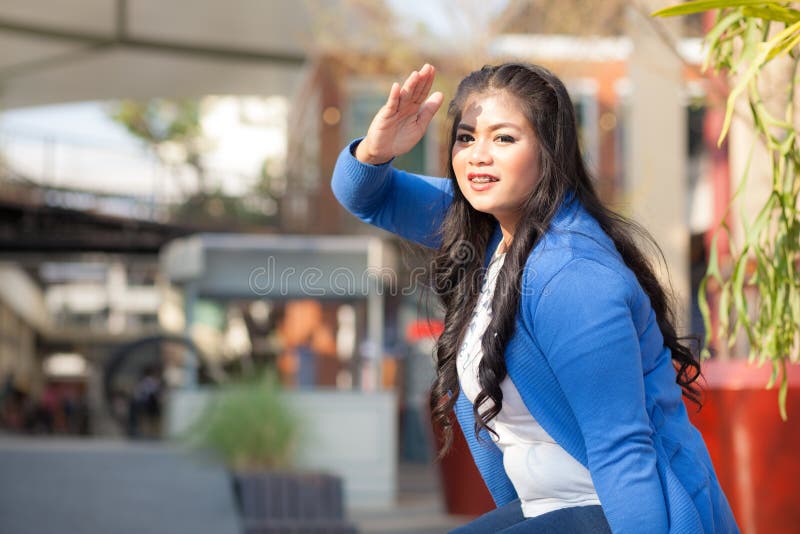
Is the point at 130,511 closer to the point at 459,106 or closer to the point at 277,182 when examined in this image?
the point at 459,106

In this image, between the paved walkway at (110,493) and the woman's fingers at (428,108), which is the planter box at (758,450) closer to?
the woman's fingers at (428,108)

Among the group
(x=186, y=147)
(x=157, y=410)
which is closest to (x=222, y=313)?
(x=157, y=410)

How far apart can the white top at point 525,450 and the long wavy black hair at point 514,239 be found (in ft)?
0.09

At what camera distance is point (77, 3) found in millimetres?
7805

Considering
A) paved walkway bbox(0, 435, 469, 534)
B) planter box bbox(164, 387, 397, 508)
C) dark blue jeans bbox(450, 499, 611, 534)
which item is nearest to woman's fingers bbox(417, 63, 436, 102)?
dark blue jeans bbox(450, 499, 611, 534)

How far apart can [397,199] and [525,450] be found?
62cm

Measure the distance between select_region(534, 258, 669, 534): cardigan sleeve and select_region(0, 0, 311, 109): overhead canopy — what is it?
6.77m

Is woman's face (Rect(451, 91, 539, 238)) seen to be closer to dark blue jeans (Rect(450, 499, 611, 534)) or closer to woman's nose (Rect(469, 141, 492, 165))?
woman's nose (Rect(469, 141, 492, 165))

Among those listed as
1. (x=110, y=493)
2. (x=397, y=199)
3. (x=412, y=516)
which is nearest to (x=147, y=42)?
(x=110, y=493)

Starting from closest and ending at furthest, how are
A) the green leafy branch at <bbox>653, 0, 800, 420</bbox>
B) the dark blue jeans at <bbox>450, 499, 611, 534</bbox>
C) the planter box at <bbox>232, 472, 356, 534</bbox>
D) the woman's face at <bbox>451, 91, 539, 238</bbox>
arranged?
the dark blue jeans at <bbox>450, 499, 611, 534</bbox> < the woman's face at <bbox>451, 91, 539, 238</bbox> < the green leafy branch at <bbox>653, 0, 800, 420</bbox> < the planter box at <bbox>232, 472, 356, 534</bbox>

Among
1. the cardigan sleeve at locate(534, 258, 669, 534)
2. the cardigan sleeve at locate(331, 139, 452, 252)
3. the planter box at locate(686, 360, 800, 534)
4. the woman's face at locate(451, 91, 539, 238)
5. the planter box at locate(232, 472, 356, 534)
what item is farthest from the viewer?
the planter box at locate(232, 472, 356, 534)

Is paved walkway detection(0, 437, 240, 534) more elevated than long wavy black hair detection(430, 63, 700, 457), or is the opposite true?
long wavy black hair detection(430, 63, 700, 457)

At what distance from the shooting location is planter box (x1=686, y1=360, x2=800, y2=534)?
334cm

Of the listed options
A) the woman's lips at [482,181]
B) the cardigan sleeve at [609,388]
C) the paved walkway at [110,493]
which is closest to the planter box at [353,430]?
the paved walkway at [110,493]
